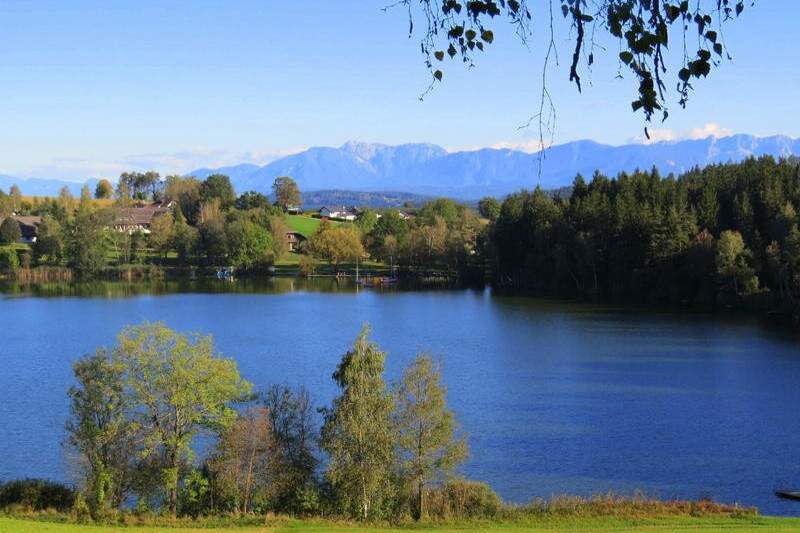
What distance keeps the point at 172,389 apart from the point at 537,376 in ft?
65.2

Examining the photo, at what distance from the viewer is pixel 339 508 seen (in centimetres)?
1905

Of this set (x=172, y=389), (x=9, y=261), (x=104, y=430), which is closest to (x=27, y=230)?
(x=9, y=261)

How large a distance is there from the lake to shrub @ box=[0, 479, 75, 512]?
2416mm

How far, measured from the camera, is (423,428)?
18.8 meters

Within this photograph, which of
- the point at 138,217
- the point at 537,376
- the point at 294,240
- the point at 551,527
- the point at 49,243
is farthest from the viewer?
the point at 138,217

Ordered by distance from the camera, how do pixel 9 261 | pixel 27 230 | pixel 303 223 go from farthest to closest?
pixel 303 223 < pixel 27 230 < pixel 9 261

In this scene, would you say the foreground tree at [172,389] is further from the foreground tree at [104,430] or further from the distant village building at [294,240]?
the distant village building at [294,240]

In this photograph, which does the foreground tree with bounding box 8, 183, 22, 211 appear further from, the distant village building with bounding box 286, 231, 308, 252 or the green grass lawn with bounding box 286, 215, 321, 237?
the distant village building with bounding box 286, 231, 308, 252

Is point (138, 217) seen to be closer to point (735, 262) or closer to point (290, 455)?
point (735, 262)

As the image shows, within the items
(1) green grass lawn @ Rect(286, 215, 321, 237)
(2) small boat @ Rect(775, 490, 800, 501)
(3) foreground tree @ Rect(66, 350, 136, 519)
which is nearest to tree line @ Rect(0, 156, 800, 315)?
(1) green grass lawn @ Rect(286, 215, 321, 237)

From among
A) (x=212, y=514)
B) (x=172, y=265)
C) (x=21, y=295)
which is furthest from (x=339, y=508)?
(x=172, y=265)

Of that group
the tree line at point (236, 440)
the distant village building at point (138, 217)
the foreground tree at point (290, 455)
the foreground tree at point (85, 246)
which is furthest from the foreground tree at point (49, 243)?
the foreground tree at point (290, 455)

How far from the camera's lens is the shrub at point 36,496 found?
19.3m

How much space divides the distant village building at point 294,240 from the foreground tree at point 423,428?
88136 millimetres
